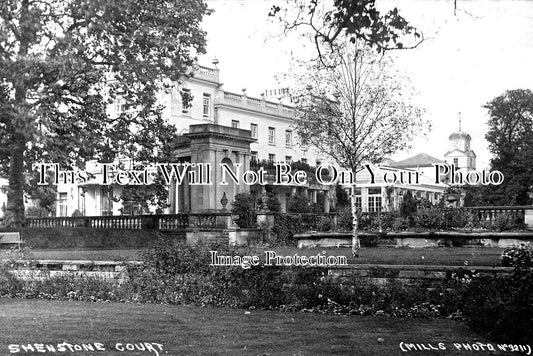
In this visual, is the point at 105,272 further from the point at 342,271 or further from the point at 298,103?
the point at 298,103

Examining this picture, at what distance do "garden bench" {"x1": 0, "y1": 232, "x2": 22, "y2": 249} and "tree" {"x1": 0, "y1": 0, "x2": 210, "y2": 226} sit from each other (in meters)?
2.15

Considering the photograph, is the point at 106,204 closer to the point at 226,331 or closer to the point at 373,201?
the point at 373,201

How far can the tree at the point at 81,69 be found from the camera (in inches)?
735

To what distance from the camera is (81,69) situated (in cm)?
1914

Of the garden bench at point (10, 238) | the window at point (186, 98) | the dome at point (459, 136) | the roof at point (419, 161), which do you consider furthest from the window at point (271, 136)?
the dome at point (459, 136)

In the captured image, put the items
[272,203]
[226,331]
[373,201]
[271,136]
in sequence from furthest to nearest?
[373,201] → [271,136] → [272,203] → [226,331]

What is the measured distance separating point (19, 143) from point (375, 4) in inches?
516

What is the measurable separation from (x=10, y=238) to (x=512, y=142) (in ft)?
46.8

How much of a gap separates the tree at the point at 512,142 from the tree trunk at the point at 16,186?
1262cm

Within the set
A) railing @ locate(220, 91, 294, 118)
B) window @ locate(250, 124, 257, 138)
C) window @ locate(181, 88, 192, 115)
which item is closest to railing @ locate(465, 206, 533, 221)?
railing @ locate(220, 91, 294, 118)

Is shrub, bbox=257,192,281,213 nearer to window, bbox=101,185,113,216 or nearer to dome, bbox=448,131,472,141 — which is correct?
window, bbox=101,185,113,216

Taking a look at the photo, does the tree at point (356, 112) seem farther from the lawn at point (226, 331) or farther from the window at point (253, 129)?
the window at point (253, 129)

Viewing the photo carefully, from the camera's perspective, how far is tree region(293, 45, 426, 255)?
1739 centimetres

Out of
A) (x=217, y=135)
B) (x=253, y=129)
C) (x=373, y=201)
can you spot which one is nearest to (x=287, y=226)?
(x=217, y=135)
